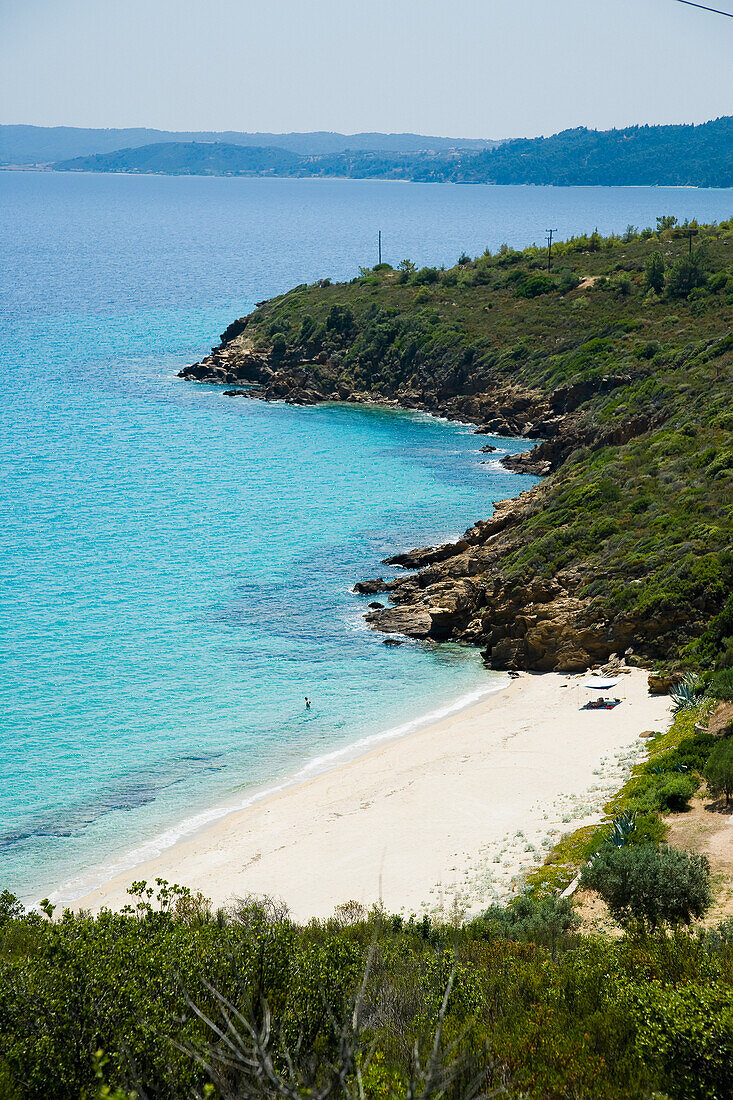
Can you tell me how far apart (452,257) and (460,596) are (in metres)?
131

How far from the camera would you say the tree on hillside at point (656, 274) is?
73375mm

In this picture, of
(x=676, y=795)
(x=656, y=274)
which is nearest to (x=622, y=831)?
(x=676, y=795)

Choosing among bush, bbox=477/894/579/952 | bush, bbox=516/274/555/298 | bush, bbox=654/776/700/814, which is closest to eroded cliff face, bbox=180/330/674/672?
bush, bbox=654/776/700/814

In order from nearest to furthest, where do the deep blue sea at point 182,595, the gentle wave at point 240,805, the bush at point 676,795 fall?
the bush at point 676,795, the gentle wave at point 240,805, the deep blue sea at point 182,595

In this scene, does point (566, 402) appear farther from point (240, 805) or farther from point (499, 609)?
point (240, 805)

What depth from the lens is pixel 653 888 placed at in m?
13.6

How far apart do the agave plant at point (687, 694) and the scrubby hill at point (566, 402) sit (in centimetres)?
108

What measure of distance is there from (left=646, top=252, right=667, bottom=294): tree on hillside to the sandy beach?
5299cm

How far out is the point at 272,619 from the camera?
35469 mm

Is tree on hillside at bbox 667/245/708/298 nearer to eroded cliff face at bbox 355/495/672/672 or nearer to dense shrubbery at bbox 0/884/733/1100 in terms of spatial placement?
eroded cliff face at bbox 355/495/672/672

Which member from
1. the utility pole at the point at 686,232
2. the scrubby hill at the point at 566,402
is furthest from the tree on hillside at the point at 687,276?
the utility pole at the point at 686,232

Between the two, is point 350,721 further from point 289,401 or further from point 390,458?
point 289,401

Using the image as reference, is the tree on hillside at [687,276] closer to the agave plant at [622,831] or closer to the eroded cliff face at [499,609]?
the eroded cliff face at [499,609]

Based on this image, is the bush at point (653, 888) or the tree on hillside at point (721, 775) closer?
the bush at point (653, 888)
